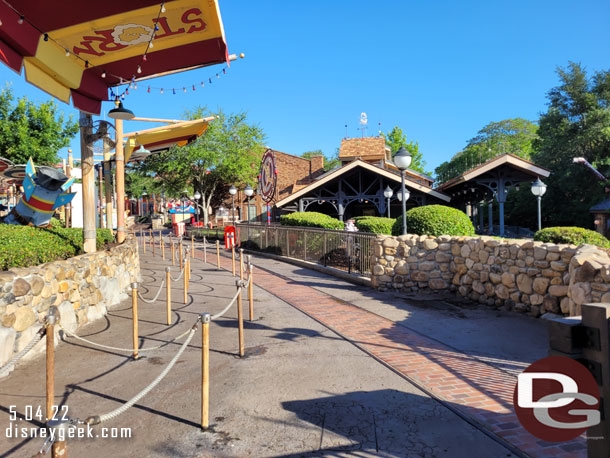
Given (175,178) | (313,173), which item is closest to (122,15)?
(313,173)

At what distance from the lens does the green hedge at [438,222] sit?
11047mm

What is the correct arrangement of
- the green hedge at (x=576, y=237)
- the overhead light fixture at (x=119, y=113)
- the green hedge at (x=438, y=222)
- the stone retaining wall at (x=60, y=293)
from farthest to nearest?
the green hedge at (x=438, y=222), the green hedge at (x=576, y=237), the overhead light fixture at (x=119, y=113), the stone retaining wall at (x=60, y=293)

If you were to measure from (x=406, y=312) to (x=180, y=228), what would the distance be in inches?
848

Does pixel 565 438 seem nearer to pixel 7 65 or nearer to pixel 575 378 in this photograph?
pixel 575 378

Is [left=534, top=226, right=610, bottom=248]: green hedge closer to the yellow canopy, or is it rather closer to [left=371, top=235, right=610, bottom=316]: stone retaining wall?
[left=371, top=235, right=610, bottom=316]: stone retaining wall

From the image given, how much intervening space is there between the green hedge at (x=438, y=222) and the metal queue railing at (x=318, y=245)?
1.22 meters

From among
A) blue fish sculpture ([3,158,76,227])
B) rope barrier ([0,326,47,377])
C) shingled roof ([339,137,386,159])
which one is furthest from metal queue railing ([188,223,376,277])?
shingled roof ([339,137,386,159])

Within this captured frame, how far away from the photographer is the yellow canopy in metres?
13.2

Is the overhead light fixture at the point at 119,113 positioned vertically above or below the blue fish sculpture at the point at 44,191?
above

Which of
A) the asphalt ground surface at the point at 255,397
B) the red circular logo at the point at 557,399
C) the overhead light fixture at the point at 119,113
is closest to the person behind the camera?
the red circular logo at the point at 557,399

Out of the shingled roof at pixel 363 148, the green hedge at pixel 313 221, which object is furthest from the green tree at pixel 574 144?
the green hedge at pixel 313 221

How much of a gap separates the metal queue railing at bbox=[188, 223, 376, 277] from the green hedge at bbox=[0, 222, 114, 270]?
720 cm

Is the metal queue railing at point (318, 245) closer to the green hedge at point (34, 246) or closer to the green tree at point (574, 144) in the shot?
the green hedge at point (34, 246)

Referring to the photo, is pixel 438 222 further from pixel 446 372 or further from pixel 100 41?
pixel 100 41
